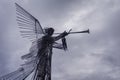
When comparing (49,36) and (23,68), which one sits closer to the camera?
(23,68)

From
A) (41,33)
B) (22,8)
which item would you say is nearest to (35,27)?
(41,33)

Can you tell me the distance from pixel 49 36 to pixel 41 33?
118 cm

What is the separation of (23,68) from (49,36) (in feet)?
19.8

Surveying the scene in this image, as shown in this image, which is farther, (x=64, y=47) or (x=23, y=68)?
(x=64, y=47)

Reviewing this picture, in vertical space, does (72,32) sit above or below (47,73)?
above

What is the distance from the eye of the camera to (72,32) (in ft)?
116

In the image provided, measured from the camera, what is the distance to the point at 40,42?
114 feet

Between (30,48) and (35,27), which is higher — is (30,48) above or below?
below

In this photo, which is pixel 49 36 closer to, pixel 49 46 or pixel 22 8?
pixel 49 46

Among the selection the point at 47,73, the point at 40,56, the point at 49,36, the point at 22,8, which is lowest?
the point at 47,73

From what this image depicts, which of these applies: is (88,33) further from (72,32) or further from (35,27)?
(35,27)

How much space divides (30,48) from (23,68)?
10.6 feet

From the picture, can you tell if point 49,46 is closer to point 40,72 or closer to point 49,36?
point 49,36

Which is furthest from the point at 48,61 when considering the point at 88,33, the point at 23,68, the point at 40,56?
the point at 88,33
